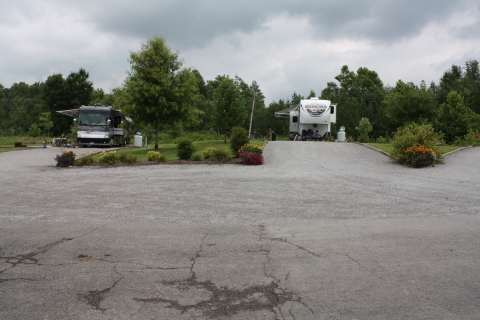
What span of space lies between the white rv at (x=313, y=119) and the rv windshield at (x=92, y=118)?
1379 cm

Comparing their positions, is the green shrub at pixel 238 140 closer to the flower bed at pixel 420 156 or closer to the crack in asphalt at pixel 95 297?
the flower bed at pixel 420 156

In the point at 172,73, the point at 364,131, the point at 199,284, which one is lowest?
the point at 199,284

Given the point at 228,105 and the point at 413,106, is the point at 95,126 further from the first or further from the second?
the point at 413,106

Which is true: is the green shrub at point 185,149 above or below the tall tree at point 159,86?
below

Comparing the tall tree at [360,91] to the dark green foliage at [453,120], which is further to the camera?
the tall tree at [360,91]

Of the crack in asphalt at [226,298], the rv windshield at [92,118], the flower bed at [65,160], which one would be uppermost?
the rv windshield at [92,118]

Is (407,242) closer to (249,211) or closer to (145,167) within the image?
(249,211)

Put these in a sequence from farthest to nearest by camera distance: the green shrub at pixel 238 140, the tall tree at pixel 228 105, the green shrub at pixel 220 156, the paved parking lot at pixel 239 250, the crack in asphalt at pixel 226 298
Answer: the tall tree at pixel 228 105, the green shrub at pixel 238 140, the green shrub at pixel 220 156, the paved parking lot at pixel 239 250, the crack in asphalt at pixel 226 298

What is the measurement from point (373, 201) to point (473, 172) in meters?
6.93

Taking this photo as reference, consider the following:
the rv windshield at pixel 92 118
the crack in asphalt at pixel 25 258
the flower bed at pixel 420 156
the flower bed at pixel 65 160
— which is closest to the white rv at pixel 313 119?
the flower bed at pixel 420 156

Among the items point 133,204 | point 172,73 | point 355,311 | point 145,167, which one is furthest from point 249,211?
point 172,73

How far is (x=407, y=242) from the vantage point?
20.8ft

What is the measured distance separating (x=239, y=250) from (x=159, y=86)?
19.5m

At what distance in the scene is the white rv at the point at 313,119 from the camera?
2934 centimetres
